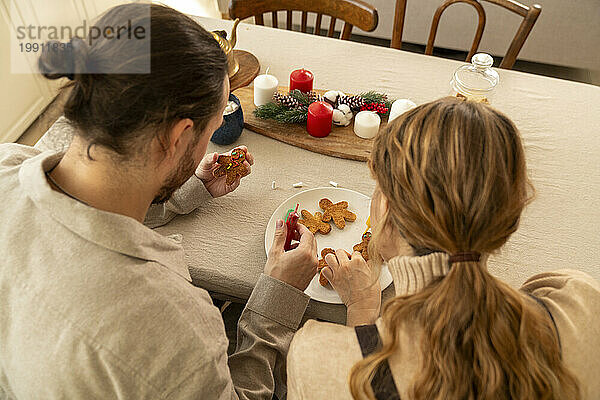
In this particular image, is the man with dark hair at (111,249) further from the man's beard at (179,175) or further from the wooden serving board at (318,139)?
the wooden serving board at (318,139)

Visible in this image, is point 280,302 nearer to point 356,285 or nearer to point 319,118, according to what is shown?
point 356,285

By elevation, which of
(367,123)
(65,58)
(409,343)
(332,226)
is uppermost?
(65,58)

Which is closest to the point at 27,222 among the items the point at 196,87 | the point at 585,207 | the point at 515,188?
the point at 196,87

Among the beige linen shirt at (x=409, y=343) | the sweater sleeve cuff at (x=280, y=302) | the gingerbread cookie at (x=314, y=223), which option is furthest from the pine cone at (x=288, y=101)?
the beige linen shirt at (x=409, y=343)

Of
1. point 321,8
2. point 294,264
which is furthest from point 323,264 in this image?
point 321,8

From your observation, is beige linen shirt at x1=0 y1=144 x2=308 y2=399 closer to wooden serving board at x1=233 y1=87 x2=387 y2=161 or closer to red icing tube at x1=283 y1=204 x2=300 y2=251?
red icing tube at x1=283 y1=204 x2=300 y2=251

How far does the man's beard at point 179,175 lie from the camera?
39.1 inches

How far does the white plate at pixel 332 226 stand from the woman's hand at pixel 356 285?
3 cm

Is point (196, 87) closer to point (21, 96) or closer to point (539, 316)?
Answer: point (539, 316)

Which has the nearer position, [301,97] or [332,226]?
[332,226]

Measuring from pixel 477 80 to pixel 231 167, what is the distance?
2.70ft

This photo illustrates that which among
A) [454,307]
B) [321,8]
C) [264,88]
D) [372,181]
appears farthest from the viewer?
[321,8]

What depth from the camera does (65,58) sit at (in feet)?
2.80

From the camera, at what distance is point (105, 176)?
89 centimetres
